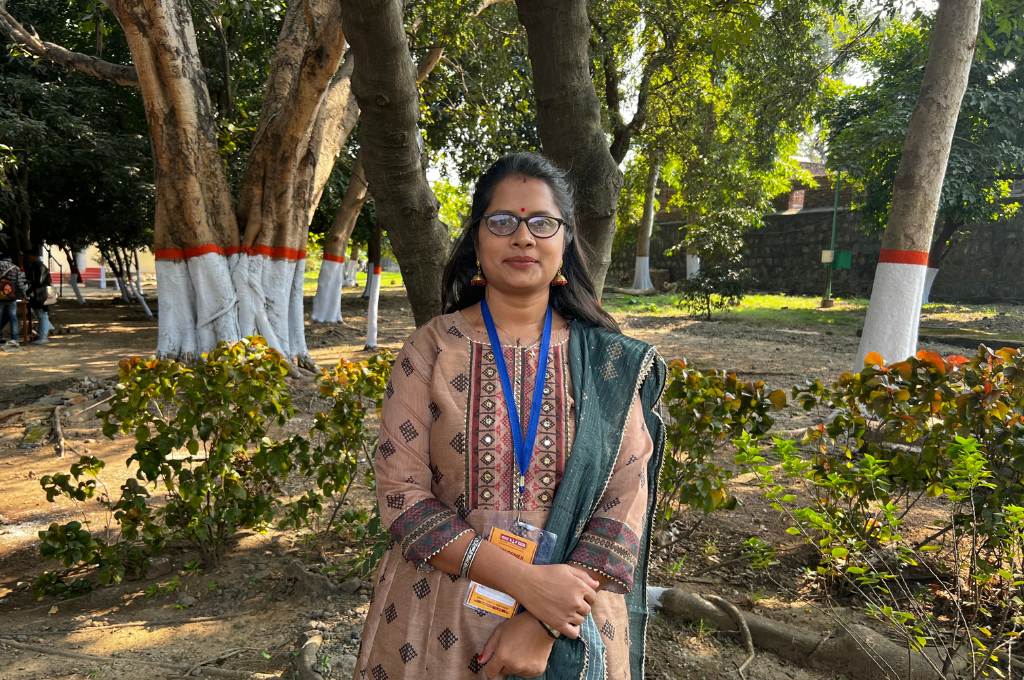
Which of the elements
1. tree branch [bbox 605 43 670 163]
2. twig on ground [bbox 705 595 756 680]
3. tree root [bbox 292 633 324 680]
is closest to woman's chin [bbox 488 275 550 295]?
tree root [bbox 292 633 324 680]

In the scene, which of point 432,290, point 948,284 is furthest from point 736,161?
point 948,284

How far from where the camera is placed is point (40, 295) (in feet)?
41.2

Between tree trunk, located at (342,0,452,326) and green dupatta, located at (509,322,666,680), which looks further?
tree trunk, located at (342,0,452,326)

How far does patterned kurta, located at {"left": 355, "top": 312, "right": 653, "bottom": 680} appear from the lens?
1.52 m

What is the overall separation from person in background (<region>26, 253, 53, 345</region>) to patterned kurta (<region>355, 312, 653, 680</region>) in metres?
12.9

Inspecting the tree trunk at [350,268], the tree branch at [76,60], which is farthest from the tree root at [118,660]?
the tree trunk at [350,268]

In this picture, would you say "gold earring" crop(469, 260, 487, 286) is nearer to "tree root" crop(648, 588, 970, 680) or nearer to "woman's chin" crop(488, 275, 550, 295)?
"woman's chin" crop(488, 275, 550, 295)

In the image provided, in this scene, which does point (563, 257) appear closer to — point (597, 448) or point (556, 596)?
point (597, 448)

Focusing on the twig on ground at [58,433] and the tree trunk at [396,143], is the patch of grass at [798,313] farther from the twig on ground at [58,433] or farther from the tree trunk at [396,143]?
the tree trunk at [396,143]

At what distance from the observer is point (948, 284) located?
63.9 ft

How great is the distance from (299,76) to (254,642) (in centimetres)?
612

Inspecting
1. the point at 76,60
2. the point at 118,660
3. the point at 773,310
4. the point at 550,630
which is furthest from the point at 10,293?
the point at 773,310

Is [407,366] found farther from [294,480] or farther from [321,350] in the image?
[321,350]

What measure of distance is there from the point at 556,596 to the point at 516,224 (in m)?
0.81
